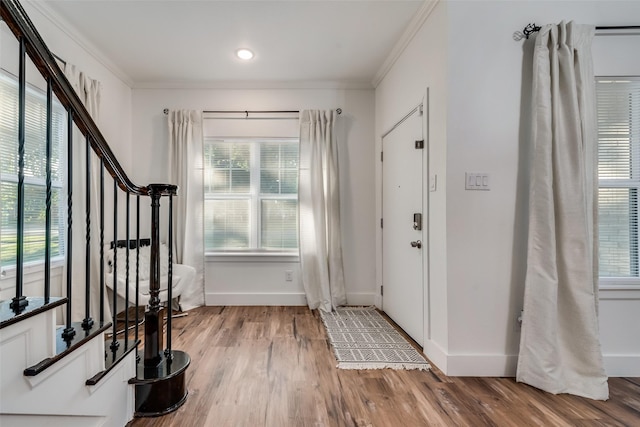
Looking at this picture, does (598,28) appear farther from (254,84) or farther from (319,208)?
(254,84)

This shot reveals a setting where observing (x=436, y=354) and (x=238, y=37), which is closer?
(x=436, y=354)

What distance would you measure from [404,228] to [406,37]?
1638 millimetres

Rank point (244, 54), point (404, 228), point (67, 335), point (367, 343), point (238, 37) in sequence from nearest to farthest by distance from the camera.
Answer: point (67, 335)
point (367, 343)
point (238, 37)
point (404, 228)
point (244, 54)

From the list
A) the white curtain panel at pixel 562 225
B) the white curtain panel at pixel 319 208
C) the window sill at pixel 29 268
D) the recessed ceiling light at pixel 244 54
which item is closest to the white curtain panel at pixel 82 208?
the window sill at pixel 29 268

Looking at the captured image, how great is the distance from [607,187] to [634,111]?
54cm

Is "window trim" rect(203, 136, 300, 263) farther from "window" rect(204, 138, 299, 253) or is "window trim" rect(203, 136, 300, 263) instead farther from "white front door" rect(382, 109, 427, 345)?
"white front door" rect(382, 109, 427, 345)

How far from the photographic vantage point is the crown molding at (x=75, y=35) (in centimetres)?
223

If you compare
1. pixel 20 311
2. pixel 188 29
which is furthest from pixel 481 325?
pixel 188 29

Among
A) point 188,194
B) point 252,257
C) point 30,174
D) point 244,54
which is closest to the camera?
point 30,174

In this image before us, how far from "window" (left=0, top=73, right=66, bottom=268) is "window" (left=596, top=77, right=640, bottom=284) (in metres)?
3.88

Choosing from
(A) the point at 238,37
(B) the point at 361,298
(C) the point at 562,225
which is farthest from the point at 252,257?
(C) the point at 562,225

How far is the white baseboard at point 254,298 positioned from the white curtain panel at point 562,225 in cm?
224

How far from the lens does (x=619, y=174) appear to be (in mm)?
2043

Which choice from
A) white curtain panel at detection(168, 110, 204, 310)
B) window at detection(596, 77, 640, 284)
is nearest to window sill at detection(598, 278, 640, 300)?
window at detection(596, 77, 640, 284)
